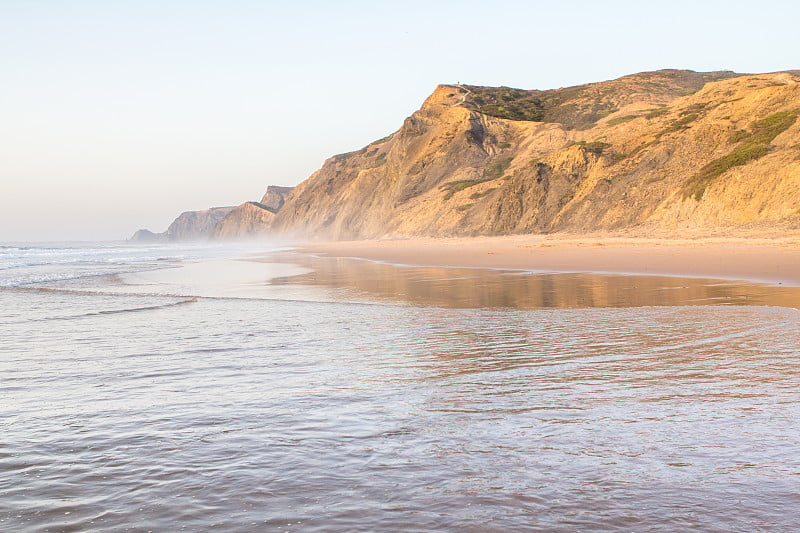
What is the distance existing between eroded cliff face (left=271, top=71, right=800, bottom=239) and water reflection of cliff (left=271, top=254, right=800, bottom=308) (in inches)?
616

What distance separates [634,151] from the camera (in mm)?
48844

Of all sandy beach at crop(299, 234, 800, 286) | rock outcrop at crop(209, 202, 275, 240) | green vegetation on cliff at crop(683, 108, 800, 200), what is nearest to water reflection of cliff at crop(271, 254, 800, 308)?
sandy beach at crop(299, 234, 800, 286)

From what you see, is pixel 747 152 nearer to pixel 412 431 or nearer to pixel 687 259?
pixel 687 259

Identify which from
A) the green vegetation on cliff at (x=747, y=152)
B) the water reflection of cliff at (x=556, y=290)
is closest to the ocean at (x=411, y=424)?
the water reflection of cliff at (x=556, y=290)

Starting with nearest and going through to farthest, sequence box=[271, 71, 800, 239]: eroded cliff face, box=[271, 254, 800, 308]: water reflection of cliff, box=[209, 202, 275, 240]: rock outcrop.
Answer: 1. box=[271, 254, 800, 308]: water reflection of cliff
2. box=[271, 71, 800, 239]: eroded cliff face
3. box=[209, 202, 275, 240]: rock outcrop

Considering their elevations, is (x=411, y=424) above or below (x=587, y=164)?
below

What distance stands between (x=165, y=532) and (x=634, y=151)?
50.6 metres

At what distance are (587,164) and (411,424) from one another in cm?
5031

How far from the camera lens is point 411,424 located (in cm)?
460

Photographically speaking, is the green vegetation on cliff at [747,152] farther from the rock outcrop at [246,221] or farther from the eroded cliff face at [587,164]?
the rock outcrop at [246,221]

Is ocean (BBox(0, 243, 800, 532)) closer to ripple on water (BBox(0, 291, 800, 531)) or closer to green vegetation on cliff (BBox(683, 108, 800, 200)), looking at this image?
ripple on water (BBox(0, 291, 800, 531))

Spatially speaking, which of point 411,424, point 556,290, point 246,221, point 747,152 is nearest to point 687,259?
point 556,290

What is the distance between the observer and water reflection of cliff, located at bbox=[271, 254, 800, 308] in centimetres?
1220

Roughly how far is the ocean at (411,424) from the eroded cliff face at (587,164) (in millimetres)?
24994
